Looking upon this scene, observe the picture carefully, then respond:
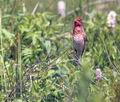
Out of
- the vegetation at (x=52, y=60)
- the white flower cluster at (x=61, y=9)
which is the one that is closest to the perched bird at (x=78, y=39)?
the vegetation at (x=52, y=60)

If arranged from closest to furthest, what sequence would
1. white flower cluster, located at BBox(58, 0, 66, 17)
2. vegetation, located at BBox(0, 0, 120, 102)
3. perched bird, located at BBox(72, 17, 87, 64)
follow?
vegetation, located at BBox(0, 0, 120, 102) → perched bird, located at BBox(72, 17, 87, 64) → white flower cluster, located at BBox(58, 0, 66, 17)

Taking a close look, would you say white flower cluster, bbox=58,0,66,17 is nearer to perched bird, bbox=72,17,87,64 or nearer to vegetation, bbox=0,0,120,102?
vegetation, bbox=0,0,120,102

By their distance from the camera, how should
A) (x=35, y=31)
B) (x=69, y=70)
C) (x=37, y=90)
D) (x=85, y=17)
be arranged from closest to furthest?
(x=37, y=90) < (x=69, y=70) < (x=35, y=31) < (x=85, y=17)

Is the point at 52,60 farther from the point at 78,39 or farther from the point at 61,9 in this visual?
the point at 61,9

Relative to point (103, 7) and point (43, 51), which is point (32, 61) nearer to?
point (43, 51)

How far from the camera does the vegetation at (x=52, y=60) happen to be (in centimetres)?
399

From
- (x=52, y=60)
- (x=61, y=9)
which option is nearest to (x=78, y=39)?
(x=52, y=60)

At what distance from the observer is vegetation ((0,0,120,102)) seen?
3.99 m

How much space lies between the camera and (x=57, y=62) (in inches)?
181

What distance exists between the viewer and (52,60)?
4723mm

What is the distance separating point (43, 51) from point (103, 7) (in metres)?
2.64

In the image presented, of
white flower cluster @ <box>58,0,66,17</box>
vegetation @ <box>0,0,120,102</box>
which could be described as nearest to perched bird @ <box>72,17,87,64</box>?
vegetation @ <box>0,0,120,102</box>

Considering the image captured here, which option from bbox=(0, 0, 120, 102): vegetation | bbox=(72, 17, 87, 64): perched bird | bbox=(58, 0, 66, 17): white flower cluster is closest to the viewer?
bbox=(0, 0, 120, 102): vegetation

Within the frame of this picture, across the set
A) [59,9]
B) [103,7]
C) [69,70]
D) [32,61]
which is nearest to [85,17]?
[59,9]
